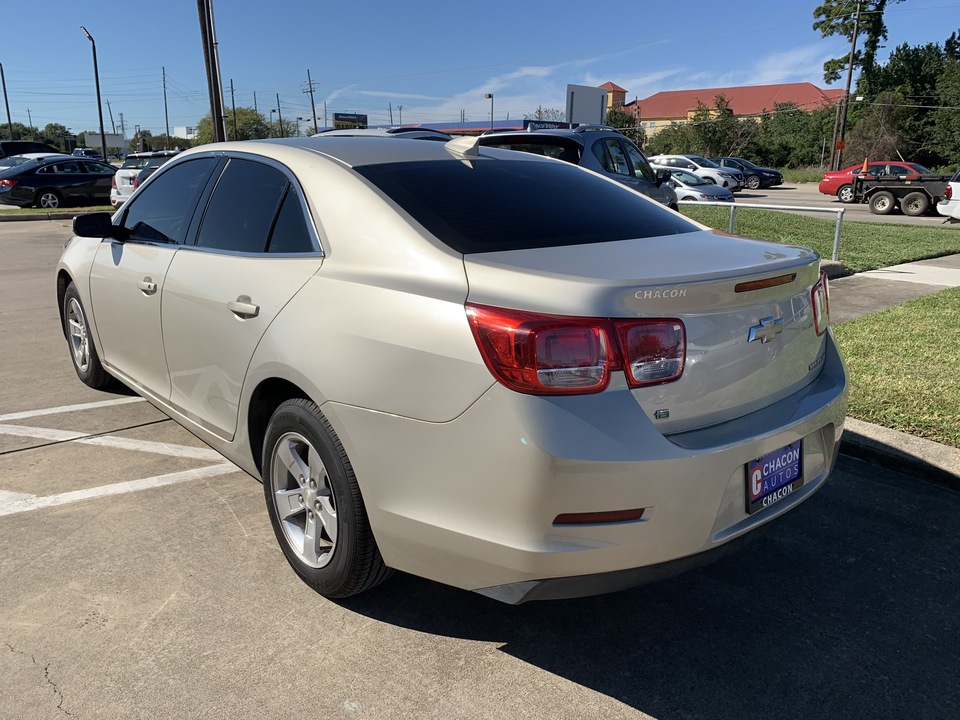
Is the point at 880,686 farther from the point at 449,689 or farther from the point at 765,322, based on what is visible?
the point at 449,689

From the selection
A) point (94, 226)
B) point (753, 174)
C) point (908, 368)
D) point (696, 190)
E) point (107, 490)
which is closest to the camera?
point (107, 490)

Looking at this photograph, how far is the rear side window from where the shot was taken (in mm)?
3184

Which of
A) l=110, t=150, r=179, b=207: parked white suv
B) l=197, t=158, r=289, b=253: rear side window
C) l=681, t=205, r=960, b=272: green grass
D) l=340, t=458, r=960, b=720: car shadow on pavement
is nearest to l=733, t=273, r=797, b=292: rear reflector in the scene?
l=340, t=458, r=960, b=720: car shadow on pavement

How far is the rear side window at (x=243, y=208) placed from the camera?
3.18 meters

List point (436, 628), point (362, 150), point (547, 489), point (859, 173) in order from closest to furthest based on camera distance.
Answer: point (547, 489), point (436, 628), point (362, 150), point (859, 173)

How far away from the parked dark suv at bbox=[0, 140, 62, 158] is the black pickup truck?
32066 millimetres

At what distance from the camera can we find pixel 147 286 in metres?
3.79

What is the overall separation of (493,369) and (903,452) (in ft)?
9.81

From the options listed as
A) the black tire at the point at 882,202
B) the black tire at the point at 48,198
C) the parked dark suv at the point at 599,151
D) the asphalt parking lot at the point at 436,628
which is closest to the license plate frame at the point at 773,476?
the asphalt parking lot at the point at 436,628

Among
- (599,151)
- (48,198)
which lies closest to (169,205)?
(599,151)

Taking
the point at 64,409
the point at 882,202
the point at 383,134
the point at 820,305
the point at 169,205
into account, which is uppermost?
the point at 383,134

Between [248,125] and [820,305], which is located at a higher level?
[248,125]

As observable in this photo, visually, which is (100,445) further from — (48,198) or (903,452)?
(48,198)

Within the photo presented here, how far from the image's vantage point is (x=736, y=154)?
63.9 metres
